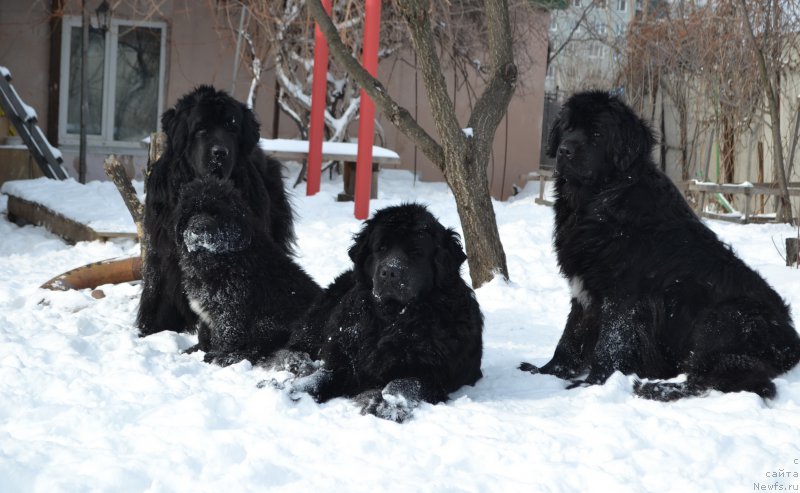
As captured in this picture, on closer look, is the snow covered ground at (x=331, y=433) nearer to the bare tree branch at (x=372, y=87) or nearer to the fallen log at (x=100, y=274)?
the fallen log at (x=100, y=274)

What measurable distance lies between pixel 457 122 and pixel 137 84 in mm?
9184

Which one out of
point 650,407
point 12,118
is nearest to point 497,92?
point 650,407

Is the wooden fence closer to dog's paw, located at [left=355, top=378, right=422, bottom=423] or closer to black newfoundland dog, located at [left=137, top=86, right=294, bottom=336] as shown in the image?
black newfoundland dog, located at [left=137, top=86, right=294, bottom=336]

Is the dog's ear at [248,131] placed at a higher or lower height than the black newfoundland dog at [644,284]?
higher

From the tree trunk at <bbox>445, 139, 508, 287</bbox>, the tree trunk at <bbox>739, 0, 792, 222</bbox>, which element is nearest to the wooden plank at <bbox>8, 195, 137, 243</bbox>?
the tree trunk at <bbox>445, 139, 508, 287</bbox>

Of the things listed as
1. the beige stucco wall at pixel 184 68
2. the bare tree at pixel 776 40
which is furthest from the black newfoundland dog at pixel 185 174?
the beige stucco wall at pixel 184 68

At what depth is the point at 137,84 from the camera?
14.2m

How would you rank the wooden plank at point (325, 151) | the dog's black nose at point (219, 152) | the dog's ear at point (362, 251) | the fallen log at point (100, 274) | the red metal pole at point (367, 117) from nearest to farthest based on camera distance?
the dog's ear at point (362, 251) → the dog's black nose at point (219, 152) → the fallen log at point (100, 274) → the red metal pole at point (367, 117) → the wooden plank at point (325, 151)

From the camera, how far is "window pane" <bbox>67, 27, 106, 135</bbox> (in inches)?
547

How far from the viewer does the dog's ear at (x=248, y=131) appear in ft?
17.1

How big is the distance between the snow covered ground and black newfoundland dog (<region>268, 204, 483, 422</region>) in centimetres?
18

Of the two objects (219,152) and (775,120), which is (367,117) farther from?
(219,152)

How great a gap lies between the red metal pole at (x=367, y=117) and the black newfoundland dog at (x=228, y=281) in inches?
195

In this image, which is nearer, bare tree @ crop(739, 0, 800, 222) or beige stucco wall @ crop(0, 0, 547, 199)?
bare tree @ crop(739, 0, 800, 222)
